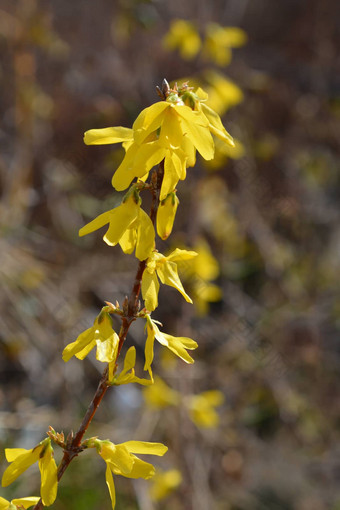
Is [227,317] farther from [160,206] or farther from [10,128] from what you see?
[160,206]

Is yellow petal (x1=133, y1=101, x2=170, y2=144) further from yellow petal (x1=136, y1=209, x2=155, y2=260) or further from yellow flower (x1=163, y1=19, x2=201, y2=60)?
yellow flower (x1=163, y1=19, x2=201, y2=60)

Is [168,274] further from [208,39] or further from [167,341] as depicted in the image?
[208,39]

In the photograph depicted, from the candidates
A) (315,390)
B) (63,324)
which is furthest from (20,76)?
(315,390)

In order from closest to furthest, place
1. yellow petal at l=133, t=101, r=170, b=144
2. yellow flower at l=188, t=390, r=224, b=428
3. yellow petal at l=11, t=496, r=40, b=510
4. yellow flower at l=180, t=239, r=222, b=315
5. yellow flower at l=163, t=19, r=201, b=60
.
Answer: yellow petal at l=133, t=101, r=170, b=144 → yellow petal at l=11, t=496, r=40, b=510 → yellow flower at l=188, t=390, r=224, b=428 → yellow flower at l=180, t=239, r=222, b=315 → yellow flower at l=163, t=19, r=201, b=60

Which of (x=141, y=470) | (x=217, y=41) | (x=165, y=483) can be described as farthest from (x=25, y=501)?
(x=217, y=41)

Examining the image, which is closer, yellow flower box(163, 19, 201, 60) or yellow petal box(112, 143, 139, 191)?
yellow petal box(112, 143, 139, 191)

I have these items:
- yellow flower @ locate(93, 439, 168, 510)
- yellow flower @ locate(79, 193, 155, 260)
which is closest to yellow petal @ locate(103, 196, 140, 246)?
yellow flower @ locate(79, 193, 155, 260)
